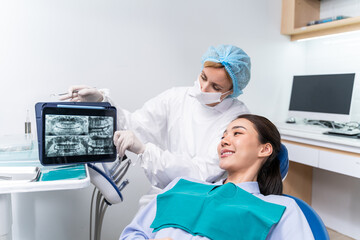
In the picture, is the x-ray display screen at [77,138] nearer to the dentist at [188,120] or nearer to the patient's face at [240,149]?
the dentist at [188,120]

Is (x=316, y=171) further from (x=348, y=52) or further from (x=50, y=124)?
(x=50, y=124)

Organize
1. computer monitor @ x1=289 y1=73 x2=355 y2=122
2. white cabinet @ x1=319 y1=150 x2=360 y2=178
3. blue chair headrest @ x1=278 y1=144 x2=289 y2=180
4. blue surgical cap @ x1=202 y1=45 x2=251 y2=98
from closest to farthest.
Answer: blue chair headrest @ x1=278 y1=144 x2=289 y2=180, blue surgical cap @ x1=202 y1=45 x2=251 y2=98, white cabinet @ x1=319 y1=150 x2=360 y2=178, computer monitor @ x1=289 y1=73 x2=355 y2=122

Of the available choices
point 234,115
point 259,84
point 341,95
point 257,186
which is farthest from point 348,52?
point 257,186

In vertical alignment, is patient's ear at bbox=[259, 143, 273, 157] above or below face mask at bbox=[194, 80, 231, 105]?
below

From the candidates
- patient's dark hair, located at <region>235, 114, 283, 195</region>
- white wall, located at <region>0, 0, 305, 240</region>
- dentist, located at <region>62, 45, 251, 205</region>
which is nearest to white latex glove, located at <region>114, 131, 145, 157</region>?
dentist, located at <region>62, 45, 251, 205</region>

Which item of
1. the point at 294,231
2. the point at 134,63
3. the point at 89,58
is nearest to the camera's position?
the point at 294,231

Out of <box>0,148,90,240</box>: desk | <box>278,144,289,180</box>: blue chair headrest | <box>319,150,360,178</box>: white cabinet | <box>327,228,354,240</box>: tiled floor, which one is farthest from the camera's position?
<box>327,228,354,240</box>: tiled floor

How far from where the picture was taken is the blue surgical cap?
1398mm

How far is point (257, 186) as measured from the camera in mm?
1183

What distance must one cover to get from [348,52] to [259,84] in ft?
2.52

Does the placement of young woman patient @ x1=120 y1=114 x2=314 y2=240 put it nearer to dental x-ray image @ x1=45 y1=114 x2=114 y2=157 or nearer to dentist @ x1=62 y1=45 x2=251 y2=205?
dentist @ x1=62 y1=45 x2=251 y2=205

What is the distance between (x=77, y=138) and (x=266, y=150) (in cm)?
73

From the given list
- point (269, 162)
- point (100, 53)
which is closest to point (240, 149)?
point (269, 162)

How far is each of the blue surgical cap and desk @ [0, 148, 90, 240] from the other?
75 cm
